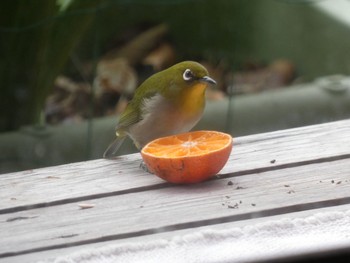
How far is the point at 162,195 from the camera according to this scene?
3338 mm

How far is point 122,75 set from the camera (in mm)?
8039

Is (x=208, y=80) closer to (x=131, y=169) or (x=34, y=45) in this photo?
(x=131, y=169)

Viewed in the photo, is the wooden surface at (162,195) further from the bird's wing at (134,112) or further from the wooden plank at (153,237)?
the bird's wing at (134,112)

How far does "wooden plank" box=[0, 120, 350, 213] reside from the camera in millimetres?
3393

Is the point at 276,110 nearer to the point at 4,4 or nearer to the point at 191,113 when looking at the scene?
the point at 4,4

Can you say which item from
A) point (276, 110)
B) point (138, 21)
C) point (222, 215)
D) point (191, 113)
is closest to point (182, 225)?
point (222, 215)

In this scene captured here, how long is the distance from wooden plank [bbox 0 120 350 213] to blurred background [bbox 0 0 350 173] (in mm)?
2327

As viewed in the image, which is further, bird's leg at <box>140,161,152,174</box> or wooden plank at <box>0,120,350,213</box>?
bird's leg at <box>140,161,152,174</box>

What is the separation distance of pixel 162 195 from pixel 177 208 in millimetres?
171

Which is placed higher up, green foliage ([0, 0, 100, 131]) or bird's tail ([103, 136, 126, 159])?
green foliage ([0, 0, 100, 131])

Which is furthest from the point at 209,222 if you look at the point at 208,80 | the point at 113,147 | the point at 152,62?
the point at 152,62

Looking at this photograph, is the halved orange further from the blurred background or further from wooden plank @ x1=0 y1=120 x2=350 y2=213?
the blurred background

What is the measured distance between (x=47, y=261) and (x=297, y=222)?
2.25 ft

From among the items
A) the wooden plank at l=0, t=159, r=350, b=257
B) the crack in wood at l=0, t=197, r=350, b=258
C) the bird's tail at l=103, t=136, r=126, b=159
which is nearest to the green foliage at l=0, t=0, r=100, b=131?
the bird's tail at l=103, t=136, r=126, b=159
